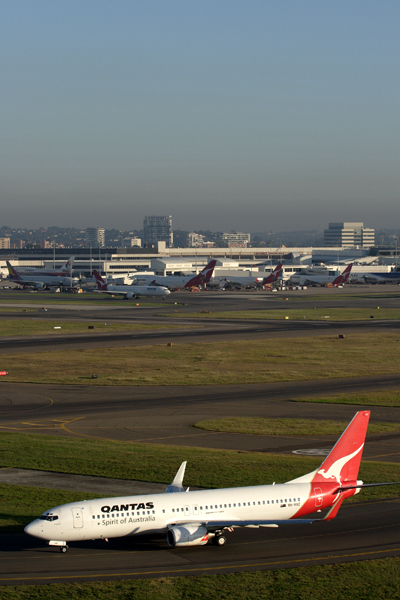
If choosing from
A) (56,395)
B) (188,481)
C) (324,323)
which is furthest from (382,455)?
(324,323)

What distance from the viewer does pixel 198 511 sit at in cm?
2834

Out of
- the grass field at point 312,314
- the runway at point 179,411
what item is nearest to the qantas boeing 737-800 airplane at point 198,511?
the runway at point 179,411

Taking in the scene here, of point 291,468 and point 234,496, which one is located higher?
point 234,496

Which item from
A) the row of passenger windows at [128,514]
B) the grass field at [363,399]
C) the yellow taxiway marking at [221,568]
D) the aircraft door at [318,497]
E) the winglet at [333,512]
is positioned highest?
the row of passenger windows at [128,514]

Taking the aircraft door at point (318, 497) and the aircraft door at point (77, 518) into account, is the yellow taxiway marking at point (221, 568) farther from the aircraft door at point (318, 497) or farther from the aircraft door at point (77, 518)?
the aircraft door at point (318, 497)

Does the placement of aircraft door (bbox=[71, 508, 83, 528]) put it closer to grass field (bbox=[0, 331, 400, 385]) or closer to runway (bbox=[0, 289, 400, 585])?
runway (bbox=[0, 289, 400, 585])

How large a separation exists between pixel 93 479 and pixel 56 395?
26869mm

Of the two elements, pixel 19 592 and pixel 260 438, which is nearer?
pixel 19 592

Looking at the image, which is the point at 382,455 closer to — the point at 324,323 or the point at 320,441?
the point at 320,441

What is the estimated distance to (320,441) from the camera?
157 ft

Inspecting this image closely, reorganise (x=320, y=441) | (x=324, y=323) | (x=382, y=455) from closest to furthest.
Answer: (x=382, y=455) < (x=320, y=441) < (x=324, y=323)

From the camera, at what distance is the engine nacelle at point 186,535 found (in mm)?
27147

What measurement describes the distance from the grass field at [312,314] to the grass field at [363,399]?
75.3 meters

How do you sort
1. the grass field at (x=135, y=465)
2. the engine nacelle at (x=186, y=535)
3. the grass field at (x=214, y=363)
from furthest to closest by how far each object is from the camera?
the grass field at (x=214, y=363) < the grass field at (x=135, y=465) < the engine nacelle at (x=186, y=535)
